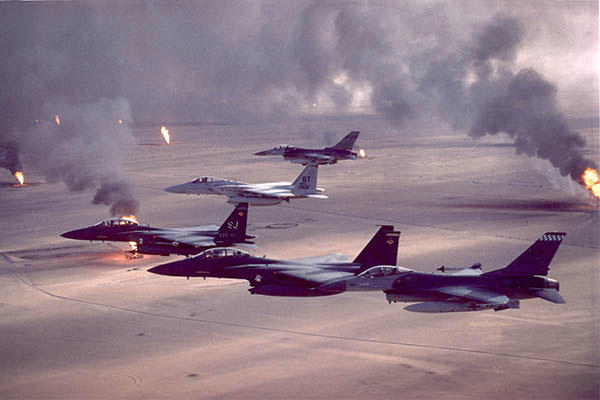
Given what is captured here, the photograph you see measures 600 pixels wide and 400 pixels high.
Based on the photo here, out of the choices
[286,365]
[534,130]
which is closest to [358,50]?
[534,130]

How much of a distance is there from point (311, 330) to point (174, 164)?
103 meters

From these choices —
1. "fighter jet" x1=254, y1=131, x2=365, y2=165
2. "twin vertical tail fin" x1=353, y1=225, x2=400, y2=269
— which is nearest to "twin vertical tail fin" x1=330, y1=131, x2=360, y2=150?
"fighter jet" x1=254, y1=131, x2=365, y2=165

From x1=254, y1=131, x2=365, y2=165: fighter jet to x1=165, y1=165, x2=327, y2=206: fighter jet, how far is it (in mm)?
29150

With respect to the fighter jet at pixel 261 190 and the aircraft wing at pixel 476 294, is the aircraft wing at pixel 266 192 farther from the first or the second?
the aircraft wing at pixel 476 294

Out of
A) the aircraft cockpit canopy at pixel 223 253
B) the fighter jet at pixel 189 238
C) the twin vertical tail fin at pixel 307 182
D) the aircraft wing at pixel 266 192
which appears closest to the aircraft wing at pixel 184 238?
the fighter jet at pixel 189 238

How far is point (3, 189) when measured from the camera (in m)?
113

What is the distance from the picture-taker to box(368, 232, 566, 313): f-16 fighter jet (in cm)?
4603

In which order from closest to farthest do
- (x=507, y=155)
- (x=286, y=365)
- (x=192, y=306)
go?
(x=286, y=365), (x=192, y=306), (x=507, y=155)

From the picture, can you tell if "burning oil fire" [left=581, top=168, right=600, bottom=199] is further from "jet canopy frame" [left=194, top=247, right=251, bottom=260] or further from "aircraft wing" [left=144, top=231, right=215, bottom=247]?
"jet canopy frame" [left=194, top=247, right=251, bottom=260]

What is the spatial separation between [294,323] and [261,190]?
4058 cm

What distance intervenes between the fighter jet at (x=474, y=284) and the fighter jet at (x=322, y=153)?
230ft

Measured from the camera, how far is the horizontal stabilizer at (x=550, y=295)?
4488cm

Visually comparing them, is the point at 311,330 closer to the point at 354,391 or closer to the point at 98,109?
the point at 354,391

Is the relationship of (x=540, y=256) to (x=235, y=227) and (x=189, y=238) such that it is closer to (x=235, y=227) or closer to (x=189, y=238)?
(x=235, y=227)
